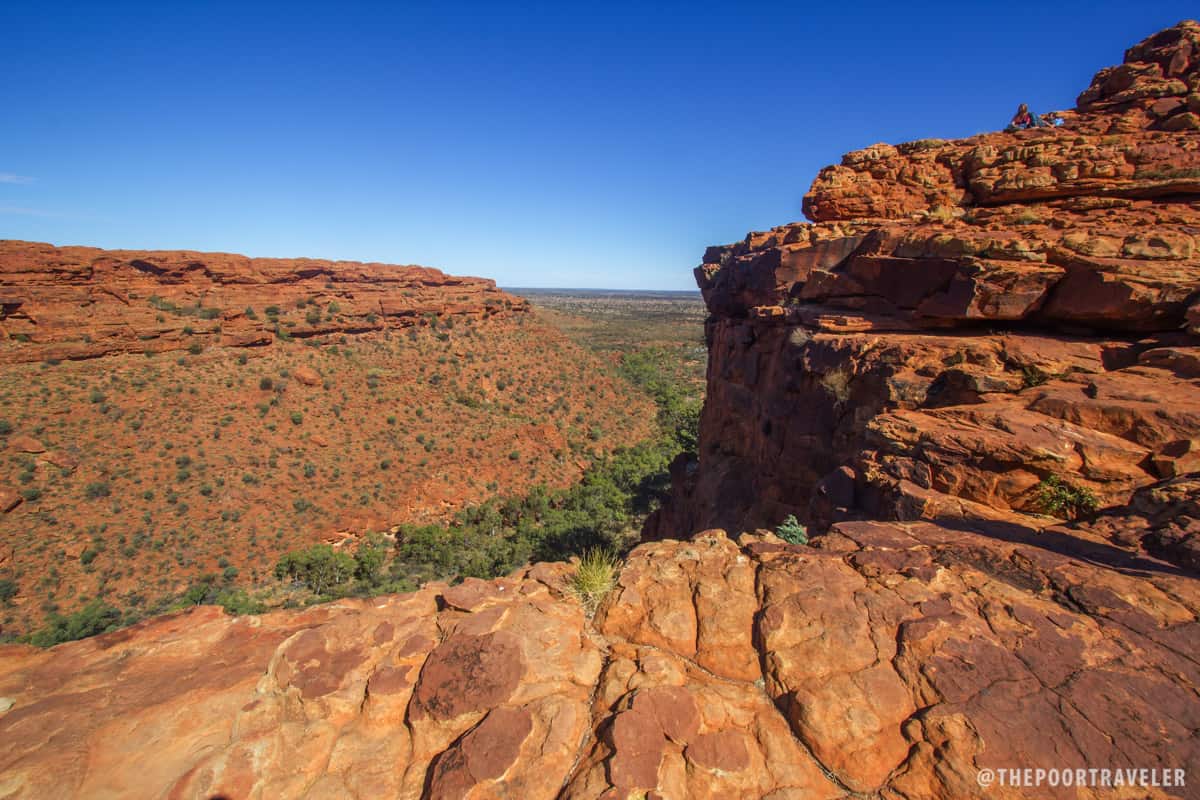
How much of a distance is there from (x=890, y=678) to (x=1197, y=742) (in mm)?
1621

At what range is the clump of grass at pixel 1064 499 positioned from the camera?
237 inches

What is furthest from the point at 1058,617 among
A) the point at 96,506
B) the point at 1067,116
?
the point at 96,506

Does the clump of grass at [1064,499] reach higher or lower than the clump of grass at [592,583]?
higher

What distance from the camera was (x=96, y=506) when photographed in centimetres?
2014

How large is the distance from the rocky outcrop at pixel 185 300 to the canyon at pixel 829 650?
34669 millimetres

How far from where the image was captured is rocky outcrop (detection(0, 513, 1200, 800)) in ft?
10.3

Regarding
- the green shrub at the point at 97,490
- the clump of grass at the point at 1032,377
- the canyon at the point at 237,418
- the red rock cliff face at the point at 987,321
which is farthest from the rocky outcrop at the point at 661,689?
the green shrub at the point at 97,490

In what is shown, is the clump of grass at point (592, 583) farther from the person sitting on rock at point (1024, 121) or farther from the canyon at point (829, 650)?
the person sitting on rock at point (1024, 121)

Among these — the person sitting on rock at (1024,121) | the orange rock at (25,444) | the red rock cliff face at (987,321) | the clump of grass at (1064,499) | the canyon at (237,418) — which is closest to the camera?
the clump of grass at (1064,499)

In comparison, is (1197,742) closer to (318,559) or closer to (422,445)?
(318,559)

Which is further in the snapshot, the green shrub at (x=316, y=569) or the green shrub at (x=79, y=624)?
the green shrub at (x=316, y=569)

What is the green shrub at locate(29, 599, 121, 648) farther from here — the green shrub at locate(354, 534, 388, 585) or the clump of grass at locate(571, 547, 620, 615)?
the clump of grass at locate(571, 547, 620, 615)

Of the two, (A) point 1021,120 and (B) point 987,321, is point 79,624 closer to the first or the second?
(B) point 987,321

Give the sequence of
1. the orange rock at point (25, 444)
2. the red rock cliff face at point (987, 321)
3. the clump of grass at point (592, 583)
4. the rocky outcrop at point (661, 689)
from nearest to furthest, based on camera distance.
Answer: the rocky outcrop at point (661, 689) → the clump of grass at point (592, 583) → the red rock cliff face at point (987, 321) → the orange rock at point (25, 444)
